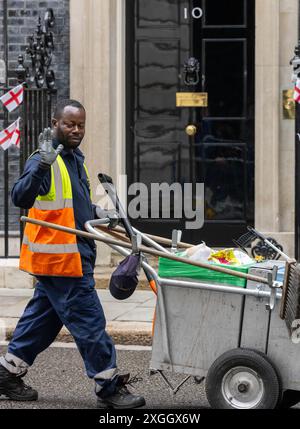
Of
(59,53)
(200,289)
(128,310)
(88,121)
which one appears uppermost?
(59,53)

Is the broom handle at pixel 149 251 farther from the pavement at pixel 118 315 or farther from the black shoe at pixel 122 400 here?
the pavement at pixel 118 315

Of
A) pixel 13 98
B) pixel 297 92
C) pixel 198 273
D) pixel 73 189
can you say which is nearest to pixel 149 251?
pixel 198 273

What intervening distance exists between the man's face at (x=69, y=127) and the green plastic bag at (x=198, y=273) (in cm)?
91

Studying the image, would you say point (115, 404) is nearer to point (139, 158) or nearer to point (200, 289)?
point (200, 289)

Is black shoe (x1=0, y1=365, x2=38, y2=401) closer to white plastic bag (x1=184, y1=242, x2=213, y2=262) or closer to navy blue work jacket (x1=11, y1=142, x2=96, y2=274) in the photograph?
navy blue work jacket (x1=11, y1=142, x2=96, y2=274)

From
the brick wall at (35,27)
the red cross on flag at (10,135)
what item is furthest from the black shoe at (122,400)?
the brick wall at (35,27)

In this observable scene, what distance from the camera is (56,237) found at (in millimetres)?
6391

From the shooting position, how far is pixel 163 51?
1226cm

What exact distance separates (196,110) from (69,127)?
5.88 m

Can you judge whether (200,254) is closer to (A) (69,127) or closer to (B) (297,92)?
(A) (69,127)

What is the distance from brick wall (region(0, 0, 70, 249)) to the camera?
1226cm

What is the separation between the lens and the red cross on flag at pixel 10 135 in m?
11.4
